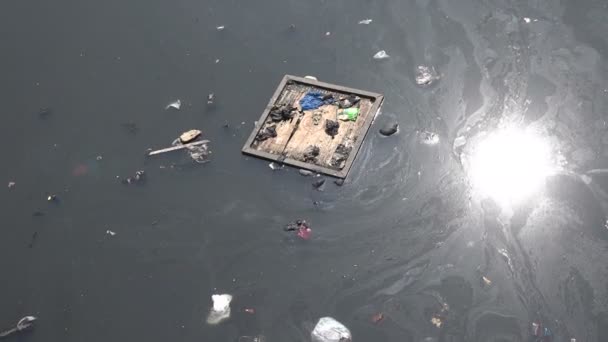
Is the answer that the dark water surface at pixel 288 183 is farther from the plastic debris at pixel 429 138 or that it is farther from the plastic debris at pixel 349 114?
the plastic debris at pixel 349 114

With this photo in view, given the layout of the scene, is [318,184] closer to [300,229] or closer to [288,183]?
[288,183]

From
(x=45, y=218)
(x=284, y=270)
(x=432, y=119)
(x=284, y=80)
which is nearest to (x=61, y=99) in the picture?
(x=45, y=218)

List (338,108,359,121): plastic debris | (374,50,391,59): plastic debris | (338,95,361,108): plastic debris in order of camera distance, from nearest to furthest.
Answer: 1. (338,108,359,121): plastic debris
2. (338,95,361,108): plastic debris
3. (374,50,391,59): plastic debris

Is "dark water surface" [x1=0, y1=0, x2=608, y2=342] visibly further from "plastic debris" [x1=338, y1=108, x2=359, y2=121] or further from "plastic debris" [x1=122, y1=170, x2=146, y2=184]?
"plastic debris" [x1=338, y1=108, x2=359, y2=121]

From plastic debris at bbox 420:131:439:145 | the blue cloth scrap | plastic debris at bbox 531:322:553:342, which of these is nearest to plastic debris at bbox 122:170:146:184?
the blue cloth scrap

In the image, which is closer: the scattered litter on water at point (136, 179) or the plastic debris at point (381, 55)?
the scattered litter on water at point (136, 179)

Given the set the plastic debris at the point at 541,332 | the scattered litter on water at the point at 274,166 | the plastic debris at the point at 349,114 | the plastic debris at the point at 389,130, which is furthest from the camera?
the plastic debris at the point at 349,114

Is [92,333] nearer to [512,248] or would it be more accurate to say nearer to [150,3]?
[512,248]

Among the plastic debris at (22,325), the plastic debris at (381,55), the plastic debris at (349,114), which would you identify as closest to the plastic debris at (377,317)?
the plastic debris at (349,114)
